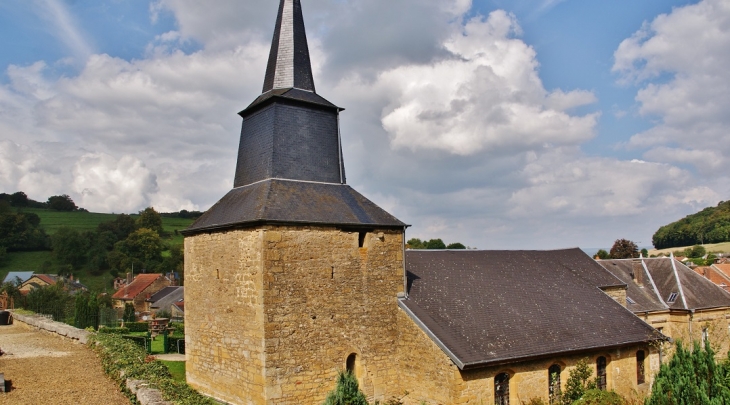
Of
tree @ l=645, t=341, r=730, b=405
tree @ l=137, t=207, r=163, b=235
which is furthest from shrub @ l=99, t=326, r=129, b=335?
tree @ l=137, t=207, r=163, b=235

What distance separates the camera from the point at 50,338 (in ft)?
68.2

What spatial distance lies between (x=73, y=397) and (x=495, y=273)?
13.4 m

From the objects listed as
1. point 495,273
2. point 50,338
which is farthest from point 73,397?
point 495,273

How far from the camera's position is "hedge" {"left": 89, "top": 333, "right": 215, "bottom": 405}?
11090 millimetres

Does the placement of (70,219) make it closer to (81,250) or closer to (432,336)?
(81,250)

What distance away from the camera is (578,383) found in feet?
47.9

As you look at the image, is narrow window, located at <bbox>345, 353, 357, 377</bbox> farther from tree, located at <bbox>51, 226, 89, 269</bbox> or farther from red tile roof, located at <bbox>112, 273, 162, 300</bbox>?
tree, located at <bbox>51, 226, 89, 269</bbox>

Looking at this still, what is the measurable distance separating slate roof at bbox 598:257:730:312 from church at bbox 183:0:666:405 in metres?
8.72

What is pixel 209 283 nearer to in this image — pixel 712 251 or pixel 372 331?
pixel 372 331

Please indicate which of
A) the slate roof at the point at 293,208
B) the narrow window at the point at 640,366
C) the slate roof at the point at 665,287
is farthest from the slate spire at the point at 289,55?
the slate roof at the point at 665,287

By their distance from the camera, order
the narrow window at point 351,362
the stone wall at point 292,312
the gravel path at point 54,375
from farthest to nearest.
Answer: the narrow window at point 351,362, the stone wall at point 292,312, the gravel path at point 54,375

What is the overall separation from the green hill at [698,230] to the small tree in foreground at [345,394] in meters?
106

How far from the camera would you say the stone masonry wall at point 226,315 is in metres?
12.6

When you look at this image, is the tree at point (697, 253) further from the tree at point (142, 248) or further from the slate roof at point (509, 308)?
the tree at point (142, 248)
